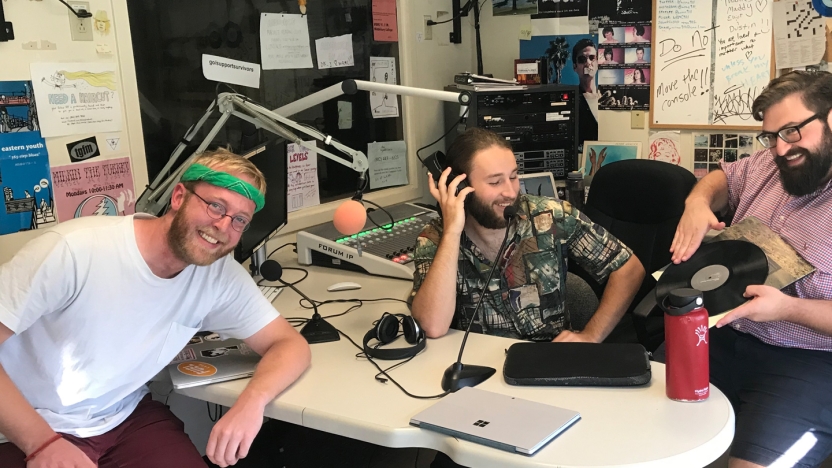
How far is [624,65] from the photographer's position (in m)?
3.17

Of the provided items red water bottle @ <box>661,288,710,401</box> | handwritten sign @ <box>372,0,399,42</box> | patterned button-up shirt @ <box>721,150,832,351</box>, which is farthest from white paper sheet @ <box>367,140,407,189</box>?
red water bottle @ <box>661,288,710,401</box>

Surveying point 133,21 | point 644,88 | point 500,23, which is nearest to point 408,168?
point 500,23

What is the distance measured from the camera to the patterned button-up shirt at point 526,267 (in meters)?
1.99

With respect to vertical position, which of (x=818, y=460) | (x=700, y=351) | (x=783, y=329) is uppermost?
(x=700, y=351)

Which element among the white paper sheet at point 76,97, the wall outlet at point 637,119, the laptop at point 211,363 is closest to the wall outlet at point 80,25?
the white paper sheet at point 76,97

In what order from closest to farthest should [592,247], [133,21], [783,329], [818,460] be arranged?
1. [818,460]
2. [783,329]
3. [592,247]
4. [133,21]

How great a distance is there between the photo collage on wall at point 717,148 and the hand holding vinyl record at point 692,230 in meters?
1.06

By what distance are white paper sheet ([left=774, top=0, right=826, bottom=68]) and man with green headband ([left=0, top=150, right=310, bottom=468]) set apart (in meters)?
2.16

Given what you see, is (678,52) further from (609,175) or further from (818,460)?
(818,460)

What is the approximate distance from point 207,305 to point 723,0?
234 cm

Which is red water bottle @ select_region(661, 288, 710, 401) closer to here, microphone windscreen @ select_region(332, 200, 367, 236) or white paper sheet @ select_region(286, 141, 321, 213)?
microphone windscreen @ select_region(332, 200, 367, 236)

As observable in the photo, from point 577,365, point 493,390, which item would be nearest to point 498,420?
point 493,390

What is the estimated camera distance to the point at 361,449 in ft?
8.74

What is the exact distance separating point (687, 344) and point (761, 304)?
43 centimetres
